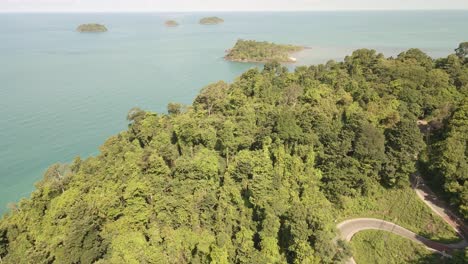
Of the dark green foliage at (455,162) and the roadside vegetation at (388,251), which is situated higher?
the dark green foliage at (455,162)

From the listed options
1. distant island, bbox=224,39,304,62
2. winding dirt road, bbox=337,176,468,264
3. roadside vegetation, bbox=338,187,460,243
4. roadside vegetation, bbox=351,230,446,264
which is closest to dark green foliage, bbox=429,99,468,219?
winding dirt road, bbox=337,176,468,264

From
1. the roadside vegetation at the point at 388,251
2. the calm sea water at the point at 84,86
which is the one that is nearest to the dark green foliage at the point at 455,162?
the roadside vegetation at the point at 388,251

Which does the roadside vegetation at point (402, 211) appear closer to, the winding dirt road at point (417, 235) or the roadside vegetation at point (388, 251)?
the winding dirt road at point (417, 235)

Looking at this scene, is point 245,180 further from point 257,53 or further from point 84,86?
point 257,53

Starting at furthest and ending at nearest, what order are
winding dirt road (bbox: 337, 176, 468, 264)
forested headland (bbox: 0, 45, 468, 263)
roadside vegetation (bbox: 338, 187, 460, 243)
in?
roadside vegetation (bbox: 338, 187, 460, 243) < winding dirt road (bbox: 337, 176, 468, 264) < forested headland (bbox: 0, 45, 468, 263)

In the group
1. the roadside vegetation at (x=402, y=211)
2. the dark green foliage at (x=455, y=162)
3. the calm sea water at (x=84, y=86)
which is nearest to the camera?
the roadside vegetation at (x=402, y=211)

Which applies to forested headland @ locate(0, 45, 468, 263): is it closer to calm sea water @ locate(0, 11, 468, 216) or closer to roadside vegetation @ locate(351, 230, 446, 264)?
roadside vegetation @ locate(351, 230, 446, 264)

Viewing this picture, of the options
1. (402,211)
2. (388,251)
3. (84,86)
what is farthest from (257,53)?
(388,251)
